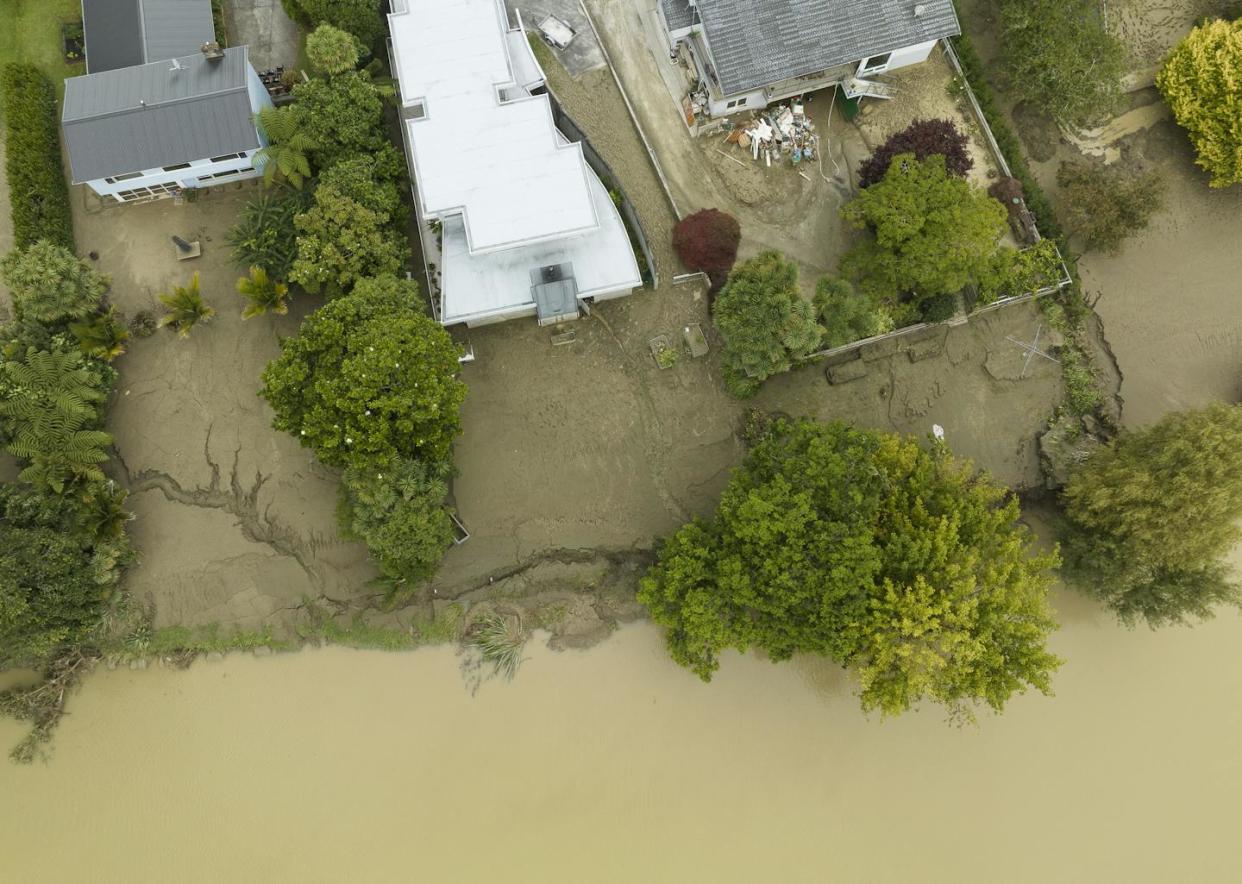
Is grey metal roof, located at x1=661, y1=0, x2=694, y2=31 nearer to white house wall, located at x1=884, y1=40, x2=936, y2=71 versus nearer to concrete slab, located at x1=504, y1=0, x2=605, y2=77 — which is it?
concrete slab, located at x1=504, y1=0, x2=605, y2=77

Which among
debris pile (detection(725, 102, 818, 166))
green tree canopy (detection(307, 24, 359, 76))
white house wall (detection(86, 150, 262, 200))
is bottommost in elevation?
debris pile (detection(725, 102, 818, 166))

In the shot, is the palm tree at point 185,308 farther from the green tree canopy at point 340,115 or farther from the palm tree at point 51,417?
the green tree canopy at point 340,115

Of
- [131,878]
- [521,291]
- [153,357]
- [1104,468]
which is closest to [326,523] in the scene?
[153,357]

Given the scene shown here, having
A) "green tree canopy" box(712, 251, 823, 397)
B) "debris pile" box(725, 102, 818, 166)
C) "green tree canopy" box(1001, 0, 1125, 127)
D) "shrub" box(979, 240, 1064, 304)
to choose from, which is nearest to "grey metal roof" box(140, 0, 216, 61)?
"debris pile" box(725, 102, 818, 166)

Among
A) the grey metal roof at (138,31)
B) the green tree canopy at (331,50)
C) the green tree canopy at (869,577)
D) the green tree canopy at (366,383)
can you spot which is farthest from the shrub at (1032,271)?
the grey metal roof at (138,31)

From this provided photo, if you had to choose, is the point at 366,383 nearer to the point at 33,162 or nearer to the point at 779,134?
the point at 33,162

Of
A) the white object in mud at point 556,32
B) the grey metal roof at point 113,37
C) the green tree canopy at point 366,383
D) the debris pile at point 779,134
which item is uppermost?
the grey metal roof at point 113,37
